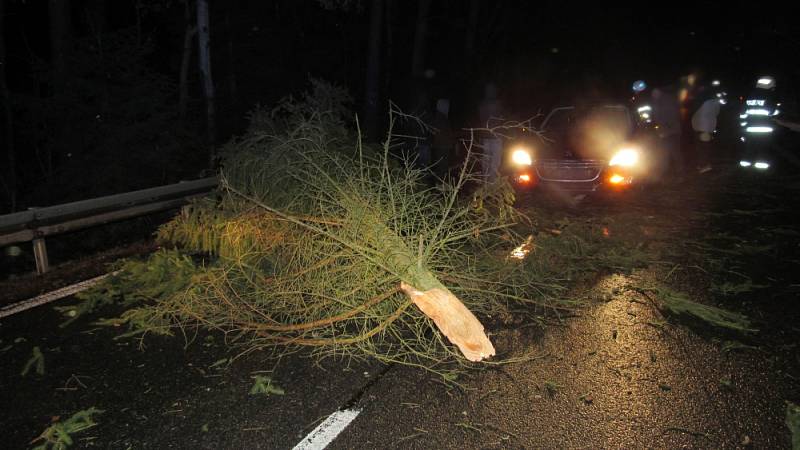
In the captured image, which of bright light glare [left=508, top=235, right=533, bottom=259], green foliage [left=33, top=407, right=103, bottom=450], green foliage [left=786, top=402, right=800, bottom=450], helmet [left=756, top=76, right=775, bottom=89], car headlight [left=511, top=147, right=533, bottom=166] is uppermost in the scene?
helmet [left=756, top=76, right=775, bottom=89]

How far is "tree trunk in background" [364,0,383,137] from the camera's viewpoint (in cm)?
1561

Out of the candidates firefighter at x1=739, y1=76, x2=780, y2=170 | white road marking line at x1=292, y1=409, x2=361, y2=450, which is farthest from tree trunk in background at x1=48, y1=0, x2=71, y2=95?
firefighter at x1=739, y1=76, x2=780, y2=170

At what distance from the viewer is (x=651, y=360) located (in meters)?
3.70

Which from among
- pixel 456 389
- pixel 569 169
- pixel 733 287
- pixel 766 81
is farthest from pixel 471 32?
pixel 456 389

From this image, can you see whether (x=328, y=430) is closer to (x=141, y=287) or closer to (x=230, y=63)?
(x=141, y=287)

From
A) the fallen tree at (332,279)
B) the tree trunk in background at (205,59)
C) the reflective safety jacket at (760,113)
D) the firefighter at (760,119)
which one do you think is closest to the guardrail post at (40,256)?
the fallen tree at (332,279)

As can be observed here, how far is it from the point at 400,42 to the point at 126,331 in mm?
25665

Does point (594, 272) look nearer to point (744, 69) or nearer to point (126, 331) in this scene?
point (126, 331)

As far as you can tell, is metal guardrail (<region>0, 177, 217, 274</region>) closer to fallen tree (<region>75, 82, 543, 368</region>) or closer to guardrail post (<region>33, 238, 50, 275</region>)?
guardrail post (<region>33, 238, 50, 275</region>)

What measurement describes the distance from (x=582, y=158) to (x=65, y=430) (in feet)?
24.1

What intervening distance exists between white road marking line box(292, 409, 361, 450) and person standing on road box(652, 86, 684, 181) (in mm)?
9753

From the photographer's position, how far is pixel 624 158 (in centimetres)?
821

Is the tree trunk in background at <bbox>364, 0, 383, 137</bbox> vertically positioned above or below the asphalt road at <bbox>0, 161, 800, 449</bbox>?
above

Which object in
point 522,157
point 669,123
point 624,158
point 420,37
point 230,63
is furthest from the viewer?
point 230,63
